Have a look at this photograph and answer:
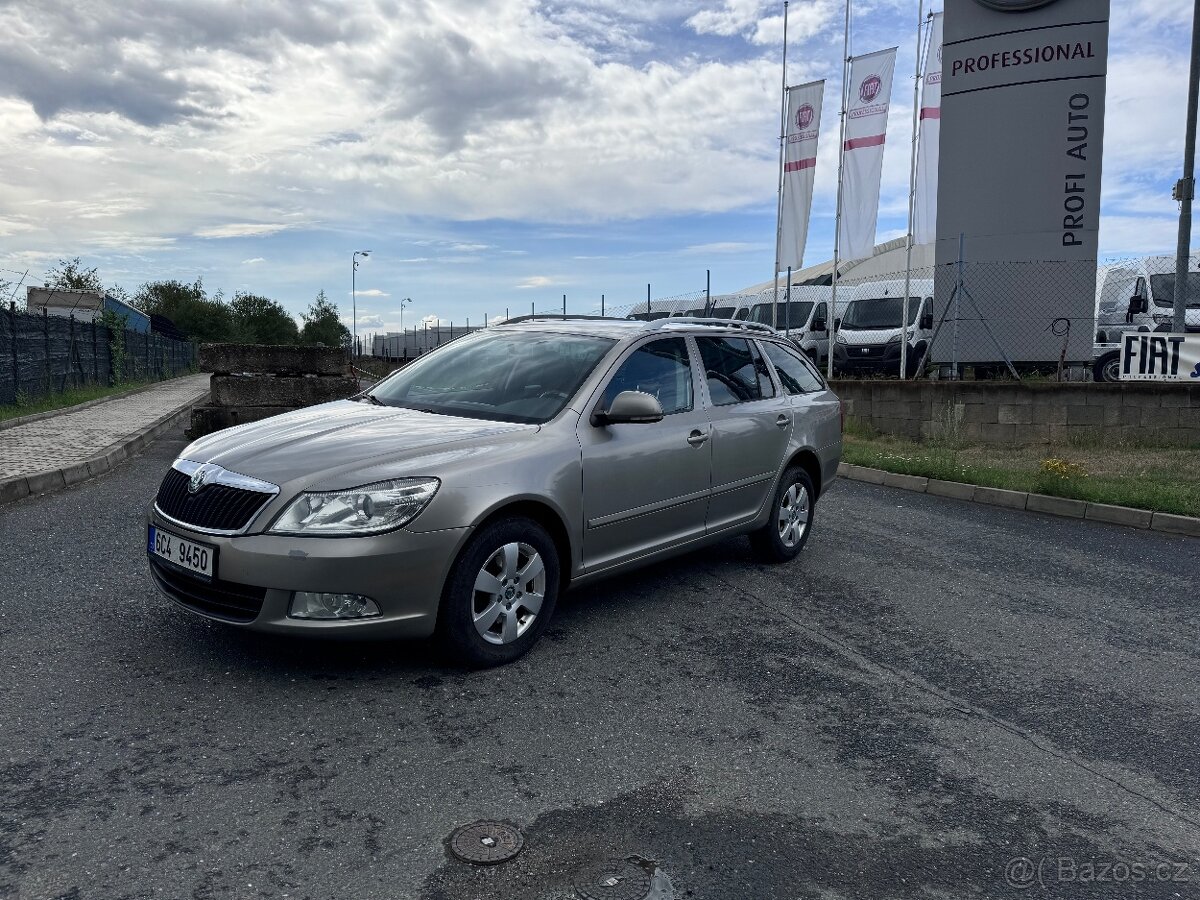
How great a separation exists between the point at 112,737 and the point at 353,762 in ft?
2.99

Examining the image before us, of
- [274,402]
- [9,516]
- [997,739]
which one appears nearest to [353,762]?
[997,739]

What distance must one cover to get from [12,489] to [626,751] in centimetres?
693

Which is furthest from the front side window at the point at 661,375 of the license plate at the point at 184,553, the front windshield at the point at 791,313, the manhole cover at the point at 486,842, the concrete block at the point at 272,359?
the front windshield at the point at 791,313

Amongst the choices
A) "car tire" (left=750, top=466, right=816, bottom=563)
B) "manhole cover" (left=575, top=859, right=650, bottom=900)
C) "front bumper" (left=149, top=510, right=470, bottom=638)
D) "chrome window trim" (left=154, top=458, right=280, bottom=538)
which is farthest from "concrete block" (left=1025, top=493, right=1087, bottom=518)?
"chrome window trim" (left=154, top=458, right=280, bottom=538)

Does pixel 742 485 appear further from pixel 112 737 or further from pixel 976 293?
pixel 976 293

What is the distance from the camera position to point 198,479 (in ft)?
13.3

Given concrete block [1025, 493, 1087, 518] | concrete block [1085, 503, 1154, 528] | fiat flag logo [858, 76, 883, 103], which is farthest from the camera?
fiat flag logo [858, 76, 883, 103]

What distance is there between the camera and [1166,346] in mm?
12773

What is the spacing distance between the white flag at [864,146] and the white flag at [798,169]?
0.90 metres

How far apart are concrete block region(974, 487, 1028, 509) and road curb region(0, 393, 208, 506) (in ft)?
29.1

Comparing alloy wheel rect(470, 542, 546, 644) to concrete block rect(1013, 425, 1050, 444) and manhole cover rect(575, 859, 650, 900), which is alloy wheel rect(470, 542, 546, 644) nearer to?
manhole cover rect(575, 859, 650, 900)

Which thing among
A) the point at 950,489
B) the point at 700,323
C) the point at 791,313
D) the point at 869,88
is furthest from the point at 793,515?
the point at 791,313

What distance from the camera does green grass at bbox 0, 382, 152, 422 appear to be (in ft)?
47.6

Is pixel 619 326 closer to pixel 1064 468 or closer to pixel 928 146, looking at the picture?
pixel 1064 468
